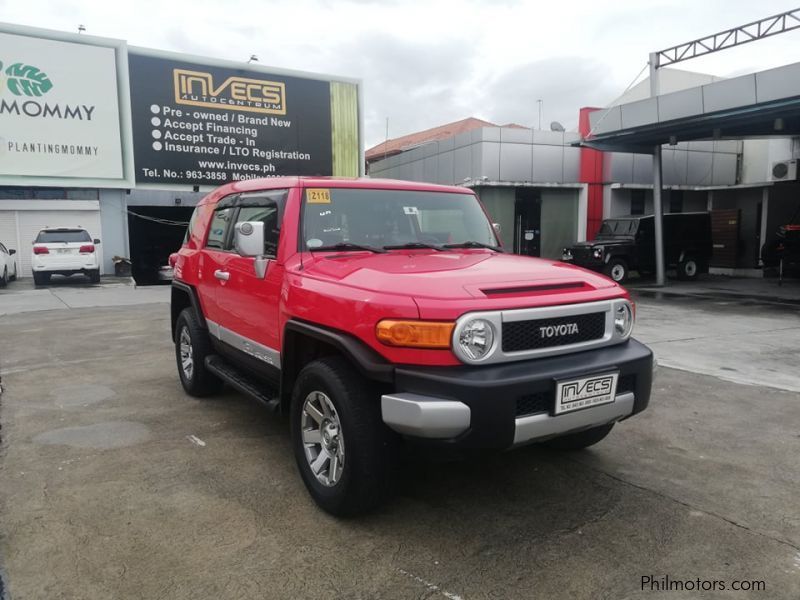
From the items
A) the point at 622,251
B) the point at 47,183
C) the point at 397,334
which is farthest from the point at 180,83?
the point at 397,334

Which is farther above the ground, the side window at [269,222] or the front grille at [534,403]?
the side window at [269,222]

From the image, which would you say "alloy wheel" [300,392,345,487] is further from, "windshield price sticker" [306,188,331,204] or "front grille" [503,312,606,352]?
"windshield price sticker" [306,188,331,204]

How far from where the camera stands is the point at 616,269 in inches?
674

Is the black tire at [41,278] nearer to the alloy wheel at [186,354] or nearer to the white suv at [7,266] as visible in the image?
the white suv at [7,266]

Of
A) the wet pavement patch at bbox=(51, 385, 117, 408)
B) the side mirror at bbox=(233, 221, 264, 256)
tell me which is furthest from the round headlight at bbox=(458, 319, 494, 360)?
the wet pavement patch at bbox=(51, 385, 117, 408)

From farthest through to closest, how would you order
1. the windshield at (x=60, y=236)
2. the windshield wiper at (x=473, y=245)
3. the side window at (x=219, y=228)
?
1. the windshield at (x=60, y=236)
2. the side window at (x=219, y=228)
3. the windshield wiper at (x=473, y=245)

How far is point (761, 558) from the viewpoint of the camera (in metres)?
2.87

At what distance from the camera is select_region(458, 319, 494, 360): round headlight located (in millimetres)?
2816

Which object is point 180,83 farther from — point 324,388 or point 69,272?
point 324,388

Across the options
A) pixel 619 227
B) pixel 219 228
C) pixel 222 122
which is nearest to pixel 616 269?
pixel 619 227

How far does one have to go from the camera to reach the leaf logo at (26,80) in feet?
56.4

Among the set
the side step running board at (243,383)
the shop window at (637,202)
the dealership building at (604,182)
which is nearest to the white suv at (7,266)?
the dealership building at (604,182)

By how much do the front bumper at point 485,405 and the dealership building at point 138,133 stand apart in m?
18.3

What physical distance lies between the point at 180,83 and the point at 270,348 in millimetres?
18048
